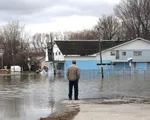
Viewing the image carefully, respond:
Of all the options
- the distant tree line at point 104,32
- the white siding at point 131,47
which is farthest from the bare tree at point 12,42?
the white siding at point 131,47

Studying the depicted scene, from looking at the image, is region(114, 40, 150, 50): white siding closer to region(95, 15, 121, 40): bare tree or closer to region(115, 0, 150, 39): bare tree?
region(115, 0, 150, 39): bare tree

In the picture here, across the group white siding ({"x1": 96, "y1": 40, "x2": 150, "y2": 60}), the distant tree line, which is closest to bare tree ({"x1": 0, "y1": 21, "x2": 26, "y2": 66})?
the distant tree line

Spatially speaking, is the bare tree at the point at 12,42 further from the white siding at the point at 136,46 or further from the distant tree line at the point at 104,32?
the white siding at the point at 136,46

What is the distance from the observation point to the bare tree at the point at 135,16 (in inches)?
2970

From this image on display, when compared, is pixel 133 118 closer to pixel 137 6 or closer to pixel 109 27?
pixel 137 6

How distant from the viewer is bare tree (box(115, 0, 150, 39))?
7544cm

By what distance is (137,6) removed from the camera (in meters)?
76.1

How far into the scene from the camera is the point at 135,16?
76.6 m

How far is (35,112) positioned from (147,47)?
214 ft

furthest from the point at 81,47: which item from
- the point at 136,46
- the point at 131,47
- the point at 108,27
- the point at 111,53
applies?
the point at 108,27

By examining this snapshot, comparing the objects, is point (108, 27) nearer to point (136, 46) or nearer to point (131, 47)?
point (131, 47)

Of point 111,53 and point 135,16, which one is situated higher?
point 135,16

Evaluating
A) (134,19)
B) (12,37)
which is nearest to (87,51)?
(134,19)

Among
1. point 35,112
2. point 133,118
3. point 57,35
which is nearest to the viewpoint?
point 133,118
